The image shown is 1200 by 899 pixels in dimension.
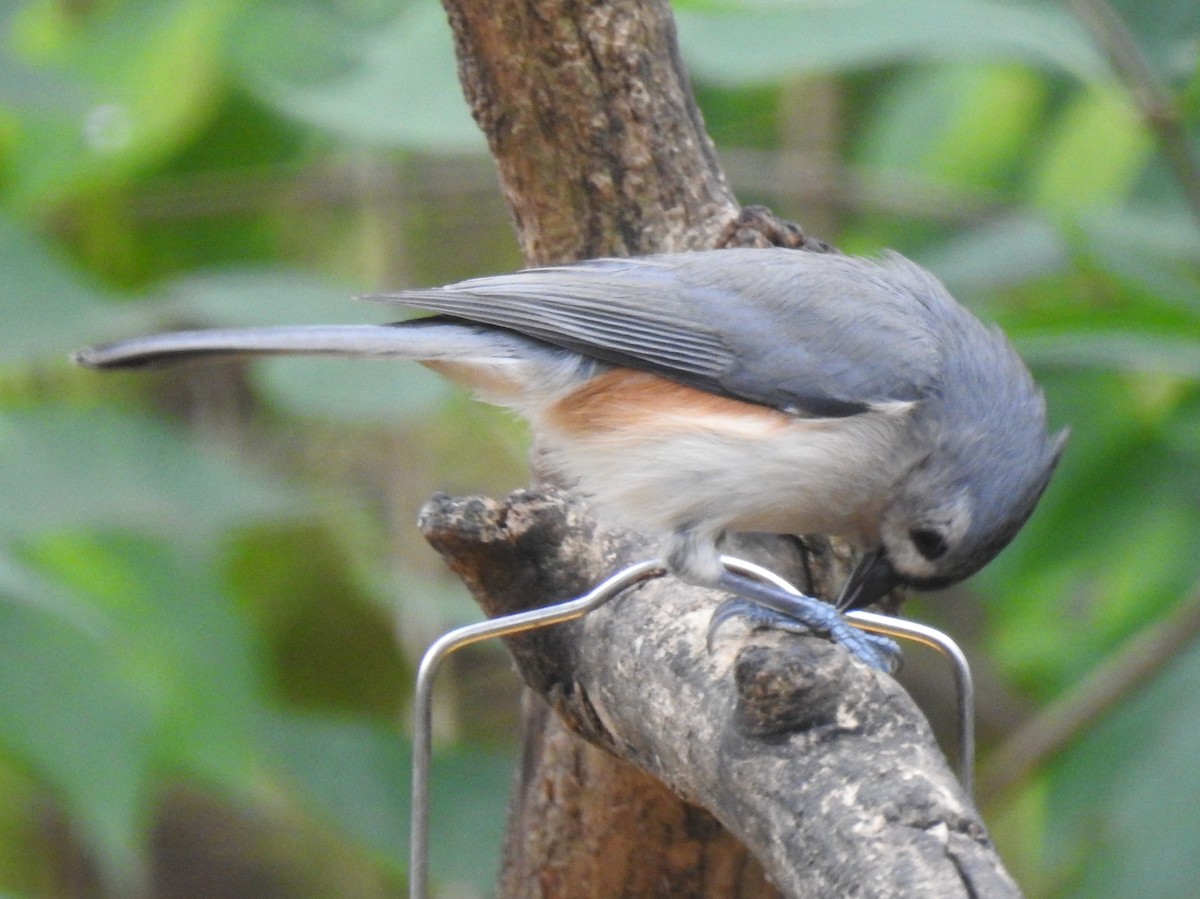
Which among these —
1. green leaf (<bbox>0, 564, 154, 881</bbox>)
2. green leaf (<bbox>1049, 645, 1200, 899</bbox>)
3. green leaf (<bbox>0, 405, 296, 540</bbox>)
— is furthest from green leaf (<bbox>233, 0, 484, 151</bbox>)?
green leaf (<bbox>1049, 645, 1200, 899</bbox>)

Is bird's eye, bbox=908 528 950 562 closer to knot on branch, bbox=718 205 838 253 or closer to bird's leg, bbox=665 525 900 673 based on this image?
bird's leg, bbox=665 525 900 673

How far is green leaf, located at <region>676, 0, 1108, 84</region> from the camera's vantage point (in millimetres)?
2834

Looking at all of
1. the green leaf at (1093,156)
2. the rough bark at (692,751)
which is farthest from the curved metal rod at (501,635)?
the green leaf at (1093,156)

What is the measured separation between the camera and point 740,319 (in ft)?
7.82

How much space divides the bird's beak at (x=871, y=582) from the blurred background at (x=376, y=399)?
732 millimetres

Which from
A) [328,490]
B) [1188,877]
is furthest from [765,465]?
[328,490]

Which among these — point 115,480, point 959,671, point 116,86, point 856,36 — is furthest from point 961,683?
point 116,86

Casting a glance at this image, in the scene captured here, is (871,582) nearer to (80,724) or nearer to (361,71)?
(80,724)

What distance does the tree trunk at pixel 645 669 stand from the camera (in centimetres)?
153

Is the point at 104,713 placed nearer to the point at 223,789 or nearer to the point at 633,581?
the point at 223,789

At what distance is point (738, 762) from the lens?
5.43 ft

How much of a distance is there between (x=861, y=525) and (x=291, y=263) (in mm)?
2669

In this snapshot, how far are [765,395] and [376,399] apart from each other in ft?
4.01

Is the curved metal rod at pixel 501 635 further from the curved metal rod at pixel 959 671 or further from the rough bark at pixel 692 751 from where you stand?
the rough bark at pixel 692 751
